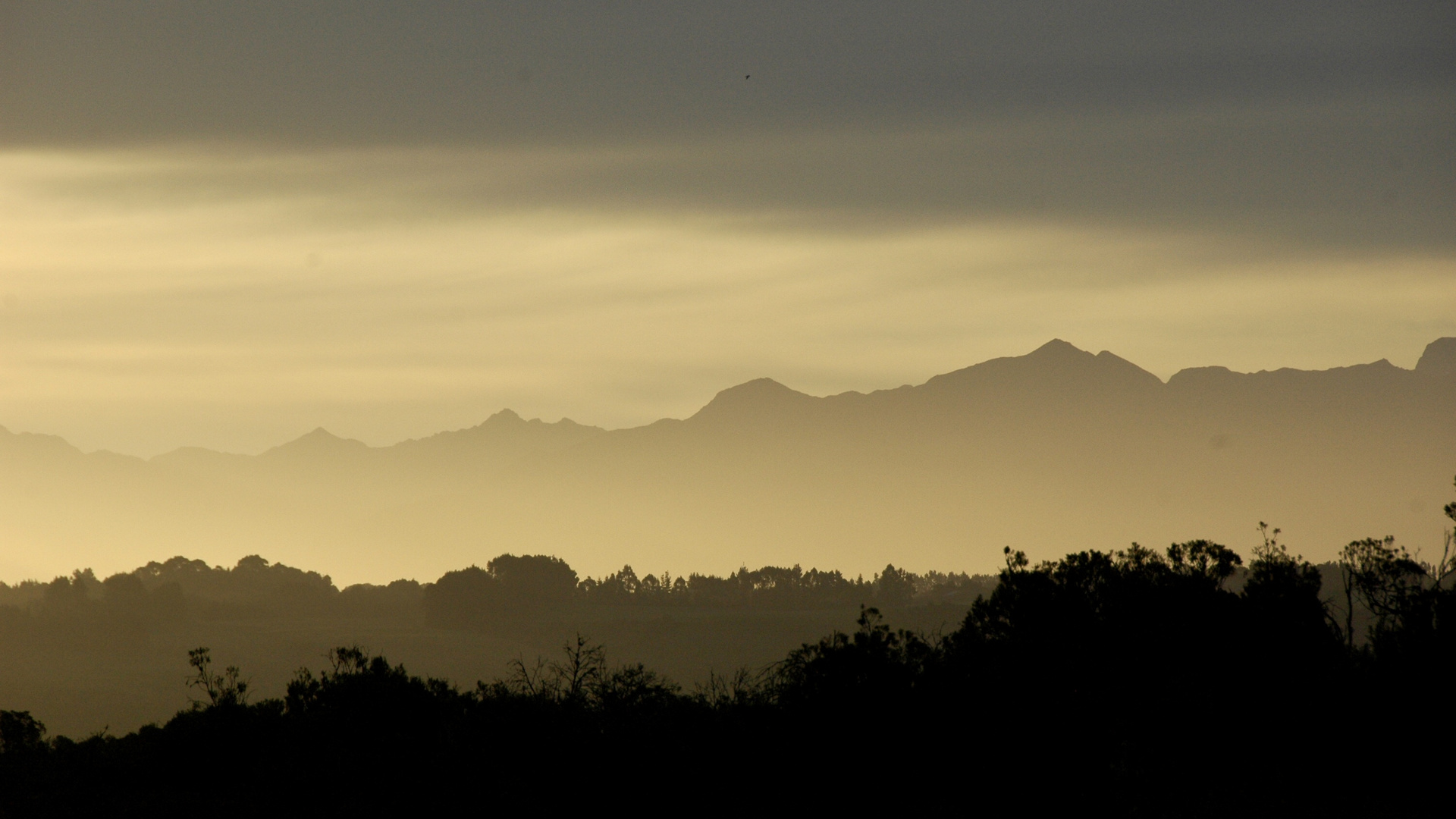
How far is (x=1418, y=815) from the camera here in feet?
166

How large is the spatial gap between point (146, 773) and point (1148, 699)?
167 ft

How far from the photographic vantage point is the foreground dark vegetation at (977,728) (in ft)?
178

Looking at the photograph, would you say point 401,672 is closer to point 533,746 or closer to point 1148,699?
point 533,746

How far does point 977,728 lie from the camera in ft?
187

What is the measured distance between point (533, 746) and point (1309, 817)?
34736mm

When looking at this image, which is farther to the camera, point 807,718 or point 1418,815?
point 807,718

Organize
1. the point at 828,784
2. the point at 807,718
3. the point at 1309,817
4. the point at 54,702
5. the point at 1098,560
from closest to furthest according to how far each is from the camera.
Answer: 1. the point at 1309,817
2. the point at 828,784
3. the point at 807,718
4. the point at 1098,560
5. the point at 54,702

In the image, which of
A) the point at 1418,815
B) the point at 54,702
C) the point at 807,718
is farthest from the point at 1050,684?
the point at 54,702

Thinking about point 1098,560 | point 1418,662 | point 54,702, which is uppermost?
point 1098,560

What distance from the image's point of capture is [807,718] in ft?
195

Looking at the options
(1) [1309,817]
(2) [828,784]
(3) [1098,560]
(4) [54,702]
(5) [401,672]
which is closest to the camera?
(1) [1309,817]

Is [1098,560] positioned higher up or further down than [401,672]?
higher up

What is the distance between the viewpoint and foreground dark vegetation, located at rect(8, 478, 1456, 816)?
54344 mm

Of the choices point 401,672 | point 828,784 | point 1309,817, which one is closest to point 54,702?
point 401,672
